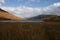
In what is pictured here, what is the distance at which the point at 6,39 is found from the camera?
878 centimetres

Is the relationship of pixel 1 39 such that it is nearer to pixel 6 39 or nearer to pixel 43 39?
pixel 6 39

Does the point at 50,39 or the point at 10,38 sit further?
the point at 50,39

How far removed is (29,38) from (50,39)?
1.45 meters

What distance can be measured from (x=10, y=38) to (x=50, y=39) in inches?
105

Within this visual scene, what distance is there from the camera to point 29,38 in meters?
9.27

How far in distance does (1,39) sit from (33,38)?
2.07 metres

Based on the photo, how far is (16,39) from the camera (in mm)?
8875

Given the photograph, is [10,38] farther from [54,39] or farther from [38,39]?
[54,39]

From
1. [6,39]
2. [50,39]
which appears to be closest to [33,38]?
[50,39]

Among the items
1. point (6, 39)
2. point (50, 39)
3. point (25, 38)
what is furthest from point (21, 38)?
point (50, 39)

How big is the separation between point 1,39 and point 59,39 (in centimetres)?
372

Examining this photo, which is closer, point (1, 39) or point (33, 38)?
point (1, 39)

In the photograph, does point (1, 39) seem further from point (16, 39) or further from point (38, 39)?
point (38, 39)

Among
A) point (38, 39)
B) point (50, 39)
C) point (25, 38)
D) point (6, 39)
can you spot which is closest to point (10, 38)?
point (6, 39)
